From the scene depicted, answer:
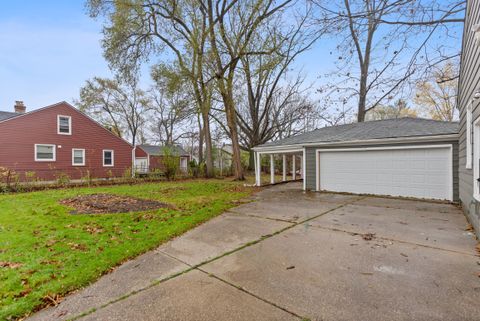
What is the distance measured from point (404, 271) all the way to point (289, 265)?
51.6 inches

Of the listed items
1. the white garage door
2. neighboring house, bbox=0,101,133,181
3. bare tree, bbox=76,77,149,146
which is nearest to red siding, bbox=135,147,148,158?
bare tree, bbox=76,77,149,146

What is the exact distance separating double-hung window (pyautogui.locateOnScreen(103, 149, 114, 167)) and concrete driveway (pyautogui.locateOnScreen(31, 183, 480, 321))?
17234 millimetres

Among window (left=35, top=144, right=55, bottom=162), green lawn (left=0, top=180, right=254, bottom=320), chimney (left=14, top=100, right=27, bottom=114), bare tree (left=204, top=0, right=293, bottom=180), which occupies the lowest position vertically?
green lawn (left=0, top=180, right=254, bottom=320)

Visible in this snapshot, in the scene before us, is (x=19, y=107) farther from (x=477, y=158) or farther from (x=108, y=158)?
(x=477, y=158)

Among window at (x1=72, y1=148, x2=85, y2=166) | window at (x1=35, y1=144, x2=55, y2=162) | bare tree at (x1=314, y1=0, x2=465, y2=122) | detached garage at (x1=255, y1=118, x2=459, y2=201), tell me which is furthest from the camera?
window at (x1=72, y1=148, x2=85, y2=166)

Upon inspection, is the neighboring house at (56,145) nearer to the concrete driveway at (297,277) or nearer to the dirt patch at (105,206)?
the dirt patch at (105,206)

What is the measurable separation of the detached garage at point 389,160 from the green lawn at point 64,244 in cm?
509

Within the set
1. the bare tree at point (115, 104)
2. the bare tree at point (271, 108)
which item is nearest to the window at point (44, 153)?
the bare tree at point (115, 104)

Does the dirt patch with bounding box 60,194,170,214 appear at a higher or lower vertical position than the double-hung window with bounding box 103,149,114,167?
lower

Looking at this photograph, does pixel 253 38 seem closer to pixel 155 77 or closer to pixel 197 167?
pixel 155 77

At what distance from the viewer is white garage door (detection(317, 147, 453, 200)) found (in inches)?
276

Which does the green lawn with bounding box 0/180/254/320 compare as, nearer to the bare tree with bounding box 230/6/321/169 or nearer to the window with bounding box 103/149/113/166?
the window with bounding box 103/149/113/166

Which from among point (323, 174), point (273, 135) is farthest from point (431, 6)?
point (273, 135)

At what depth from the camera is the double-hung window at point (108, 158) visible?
18.4 m
